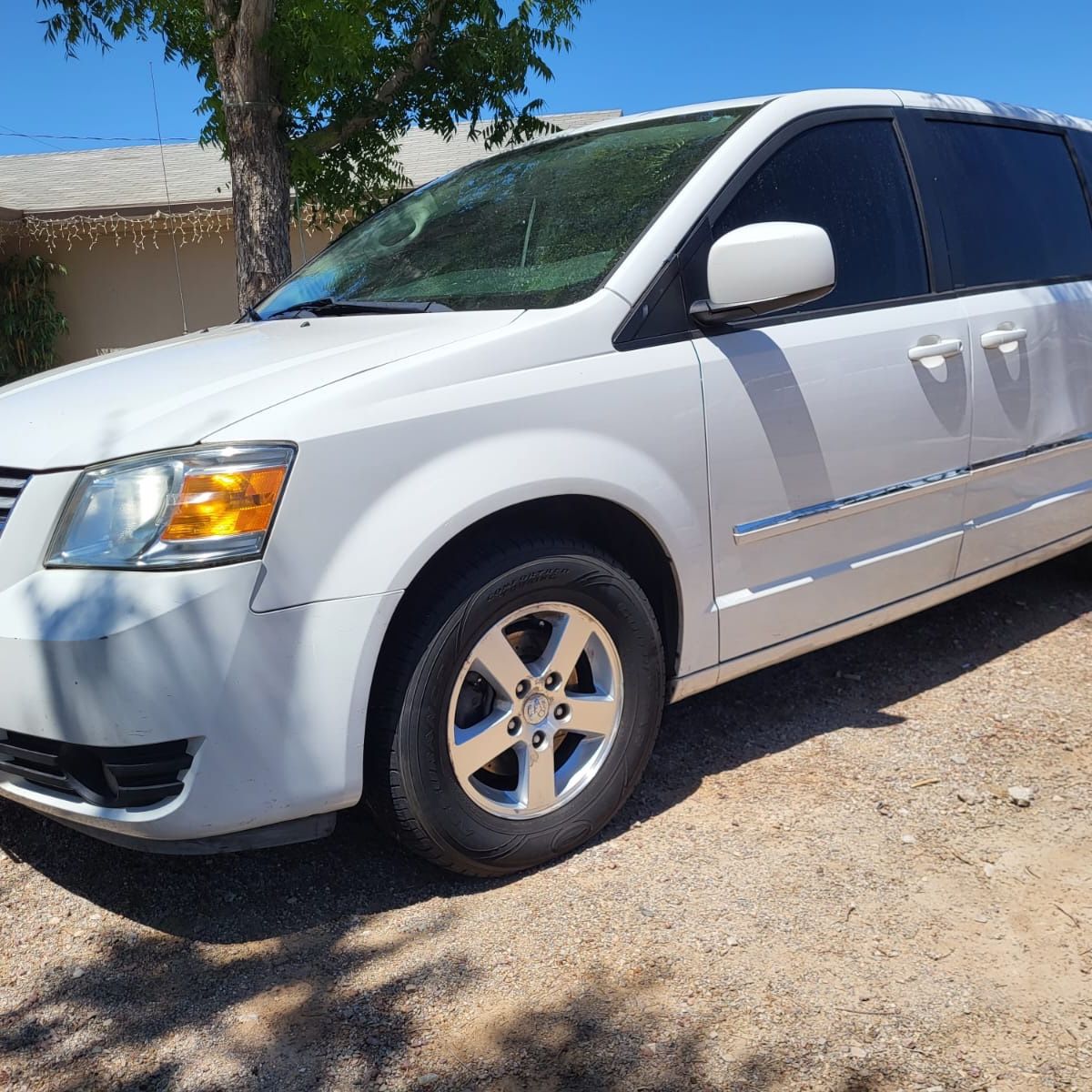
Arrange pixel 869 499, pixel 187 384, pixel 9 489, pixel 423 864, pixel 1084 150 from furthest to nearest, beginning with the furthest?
pixel 1084 150 < pixel 869 499 < pixel 423 864 < pixel 187 384 < pixel 9 489

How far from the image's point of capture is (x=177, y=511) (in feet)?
7.30

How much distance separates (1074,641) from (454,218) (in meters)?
2.87

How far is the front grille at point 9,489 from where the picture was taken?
2.38 m

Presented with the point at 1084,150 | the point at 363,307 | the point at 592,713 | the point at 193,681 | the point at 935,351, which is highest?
the point at 1084,150

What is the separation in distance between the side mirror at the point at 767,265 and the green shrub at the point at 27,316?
11822mm

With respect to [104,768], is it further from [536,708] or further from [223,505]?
[536,708]

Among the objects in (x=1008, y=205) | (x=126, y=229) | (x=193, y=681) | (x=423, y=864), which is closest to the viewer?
(x=193, y=681)

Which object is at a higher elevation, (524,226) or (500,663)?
(524,226)

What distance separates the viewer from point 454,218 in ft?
11.5

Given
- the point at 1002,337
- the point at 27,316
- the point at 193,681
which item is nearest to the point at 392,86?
the point at 1002,337

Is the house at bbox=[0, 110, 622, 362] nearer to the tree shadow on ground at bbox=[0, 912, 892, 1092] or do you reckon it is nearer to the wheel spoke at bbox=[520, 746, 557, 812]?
the wheel spoke at bbox=[520, 746, 557, 812]

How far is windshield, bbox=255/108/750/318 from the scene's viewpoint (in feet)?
9.71

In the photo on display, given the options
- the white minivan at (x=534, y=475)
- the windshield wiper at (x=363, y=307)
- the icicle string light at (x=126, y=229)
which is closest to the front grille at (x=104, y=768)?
the white minivan at (x=534, y=475)

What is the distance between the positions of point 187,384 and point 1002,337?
8.32ft
